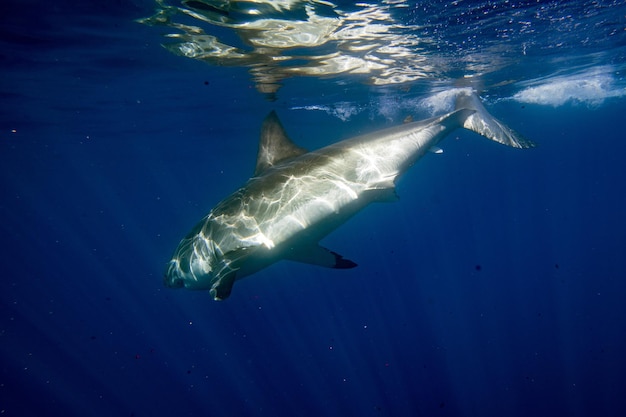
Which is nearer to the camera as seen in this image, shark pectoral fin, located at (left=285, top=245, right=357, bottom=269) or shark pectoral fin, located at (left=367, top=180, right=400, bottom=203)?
shark pectoral fin, located at (left=367, top=180, right=400, bottom=203)

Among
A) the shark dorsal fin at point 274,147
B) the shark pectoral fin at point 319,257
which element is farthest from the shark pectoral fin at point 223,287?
the shark dorsal fin at point 274,147

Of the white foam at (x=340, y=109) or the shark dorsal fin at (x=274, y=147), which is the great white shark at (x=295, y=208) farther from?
the white foam at (x=340, y=109)

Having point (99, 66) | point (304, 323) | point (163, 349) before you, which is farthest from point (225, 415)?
point (99, 66)

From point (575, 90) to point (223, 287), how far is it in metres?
30.2

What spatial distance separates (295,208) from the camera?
5285 mm

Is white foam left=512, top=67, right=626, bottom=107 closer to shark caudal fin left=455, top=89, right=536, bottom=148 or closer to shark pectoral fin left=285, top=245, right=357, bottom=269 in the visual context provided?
shark caudal fin left=455, top=89, right=536, bottom=148

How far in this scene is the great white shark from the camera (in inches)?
207

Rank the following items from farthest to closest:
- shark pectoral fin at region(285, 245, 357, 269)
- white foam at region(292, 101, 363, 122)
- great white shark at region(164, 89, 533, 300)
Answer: white foam at region(292, 101, 363, 122)
shark pectoral fin at region(285, 245, 357, 269)
great white shark at region(164, 89, 533, 300)

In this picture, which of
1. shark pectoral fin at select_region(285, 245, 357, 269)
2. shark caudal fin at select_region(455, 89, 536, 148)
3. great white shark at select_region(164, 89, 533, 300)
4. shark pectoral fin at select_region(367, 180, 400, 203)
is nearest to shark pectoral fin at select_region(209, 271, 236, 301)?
great white shark at select_region(164, 89, 533, 300)

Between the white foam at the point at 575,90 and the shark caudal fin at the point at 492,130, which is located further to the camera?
the white foam at the point at 575,90

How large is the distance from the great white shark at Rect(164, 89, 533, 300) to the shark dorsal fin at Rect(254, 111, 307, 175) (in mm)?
249

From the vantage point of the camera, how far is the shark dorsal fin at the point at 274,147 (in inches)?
275

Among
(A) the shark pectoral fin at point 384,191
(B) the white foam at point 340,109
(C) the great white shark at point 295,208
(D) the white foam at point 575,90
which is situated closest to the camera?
(C) the great white shark at point 295,208

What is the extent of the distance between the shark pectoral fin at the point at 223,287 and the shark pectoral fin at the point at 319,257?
1483mm
